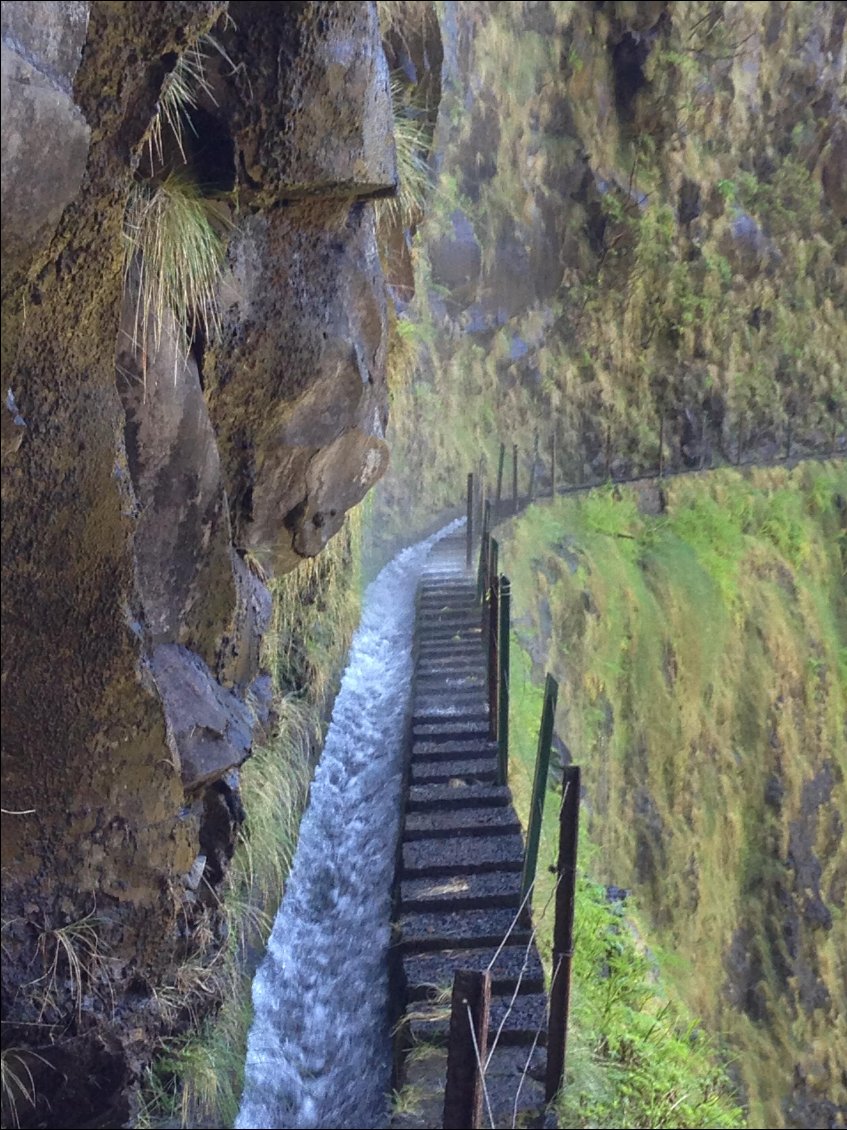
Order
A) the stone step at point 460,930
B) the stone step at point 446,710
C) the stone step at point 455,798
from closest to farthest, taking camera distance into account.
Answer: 1. the stone step at point 460,930
2. the stone step at point 455,798
3. the stone step at point 446,710

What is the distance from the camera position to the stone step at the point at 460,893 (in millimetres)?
4508

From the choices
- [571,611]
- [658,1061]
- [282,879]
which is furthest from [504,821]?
[571,611]

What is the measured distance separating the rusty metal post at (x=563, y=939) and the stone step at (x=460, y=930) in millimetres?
829

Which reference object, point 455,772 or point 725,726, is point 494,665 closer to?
point 455,772

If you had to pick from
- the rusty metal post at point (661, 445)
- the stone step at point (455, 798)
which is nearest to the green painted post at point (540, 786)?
the stone step at point (455, 798)

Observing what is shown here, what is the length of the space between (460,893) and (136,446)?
2583 mm

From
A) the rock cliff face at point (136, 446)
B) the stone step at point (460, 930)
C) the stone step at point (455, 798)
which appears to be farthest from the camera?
the stone step at point (455, 798)

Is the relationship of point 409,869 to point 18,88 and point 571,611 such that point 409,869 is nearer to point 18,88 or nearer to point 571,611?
point 18,88

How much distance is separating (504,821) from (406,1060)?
170cm

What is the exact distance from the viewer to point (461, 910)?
4.50 metres

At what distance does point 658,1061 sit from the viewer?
385 cm

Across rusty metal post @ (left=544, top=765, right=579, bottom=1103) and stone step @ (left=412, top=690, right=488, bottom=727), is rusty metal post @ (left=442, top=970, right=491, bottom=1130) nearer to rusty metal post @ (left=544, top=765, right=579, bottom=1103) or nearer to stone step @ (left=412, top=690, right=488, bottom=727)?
rusty metal post @ (left=544, top=765, right=579, bottom=1103)

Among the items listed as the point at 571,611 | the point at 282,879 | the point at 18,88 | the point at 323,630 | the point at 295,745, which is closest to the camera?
the point at 18,88

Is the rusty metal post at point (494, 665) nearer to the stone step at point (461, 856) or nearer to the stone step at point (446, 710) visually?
the stone step at point (446, 710)
